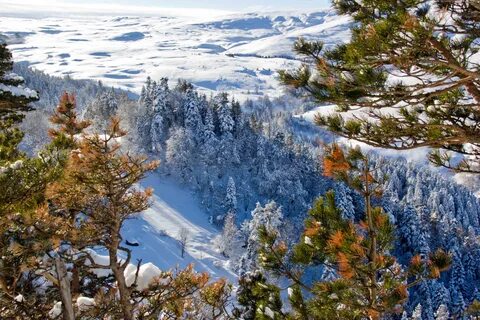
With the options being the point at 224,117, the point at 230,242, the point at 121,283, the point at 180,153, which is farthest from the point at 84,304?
the point at 224,117

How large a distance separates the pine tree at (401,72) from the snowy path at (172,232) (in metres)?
58.8

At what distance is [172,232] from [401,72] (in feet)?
235

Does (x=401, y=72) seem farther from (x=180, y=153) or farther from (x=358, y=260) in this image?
(x=180, y=153)

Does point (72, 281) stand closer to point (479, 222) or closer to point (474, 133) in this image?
point (474, 133)

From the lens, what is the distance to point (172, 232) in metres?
75.0

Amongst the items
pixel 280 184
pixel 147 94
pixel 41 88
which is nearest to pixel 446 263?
pixel 280 184

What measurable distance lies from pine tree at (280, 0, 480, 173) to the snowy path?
58760 millimetres

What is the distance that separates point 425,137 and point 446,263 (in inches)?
77.9

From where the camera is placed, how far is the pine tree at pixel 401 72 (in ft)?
17.6

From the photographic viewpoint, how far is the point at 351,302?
6.39 metres

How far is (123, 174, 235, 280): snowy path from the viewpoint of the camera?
67.3 metres

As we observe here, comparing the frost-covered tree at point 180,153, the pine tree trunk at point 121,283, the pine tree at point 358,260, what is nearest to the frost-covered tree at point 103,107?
the frost-covered tree at point 180,153

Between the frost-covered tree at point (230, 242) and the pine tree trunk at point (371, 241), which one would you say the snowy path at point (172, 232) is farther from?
the pine tree trunk at point (371, 241)

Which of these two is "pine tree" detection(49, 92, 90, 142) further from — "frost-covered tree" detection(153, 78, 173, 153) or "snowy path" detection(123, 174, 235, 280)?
"frost-covered tree" detection(153, 78, 173, 153)
